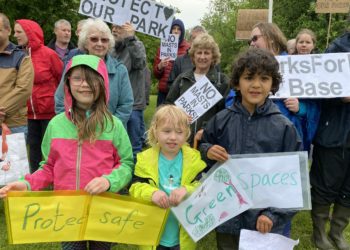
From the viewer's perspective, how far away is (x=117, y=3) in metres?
5.14

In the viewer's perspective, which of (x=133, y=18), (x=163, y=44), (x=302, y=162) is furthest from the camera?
(x=163, y=44)

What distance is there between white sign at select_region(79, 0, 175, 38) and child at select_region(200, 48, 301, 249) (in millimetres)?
2785

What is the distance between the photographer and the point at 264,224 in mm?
2592

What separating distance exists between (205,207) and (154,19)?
3.40m

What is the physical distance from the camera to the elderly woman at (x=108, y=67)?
3.74m

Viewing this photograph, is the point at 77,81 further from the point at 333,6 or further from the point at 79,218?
the point at 333,6

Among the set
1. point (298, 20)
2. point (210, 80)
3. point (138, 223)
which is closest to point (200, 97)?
point (210, 80)

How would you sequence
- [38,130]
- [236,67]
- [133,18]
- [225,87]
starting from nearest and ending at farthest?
[236,67], [225,87], [133,18], [38,130]

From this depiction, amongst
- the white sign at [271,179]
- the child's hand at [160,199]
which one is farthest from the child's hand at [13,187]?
the white sign at [271,179]

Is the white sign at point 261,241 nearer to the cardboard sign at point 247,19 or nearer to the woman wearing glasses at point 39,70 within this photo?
the woman wearing glasses at point 39,70

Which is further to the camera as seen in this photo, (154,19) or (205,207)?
(154,19)

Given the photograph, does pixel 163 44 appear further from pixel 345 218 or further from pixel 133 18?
pixel 345 218

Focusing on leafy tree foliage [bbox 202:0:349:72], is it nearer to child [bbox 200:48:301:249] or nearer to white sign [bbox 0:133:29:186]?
white sign [bbox 0:133:29:186]

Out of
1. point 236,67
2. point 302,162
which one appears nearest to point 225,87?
point 236,67
